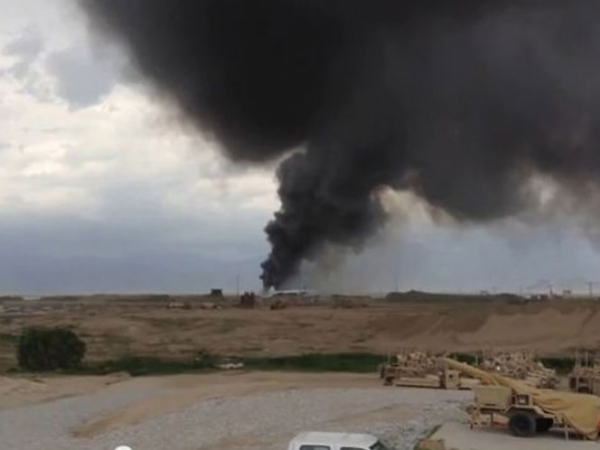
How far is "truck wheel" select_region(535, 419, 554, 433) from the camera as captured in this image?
2862cm

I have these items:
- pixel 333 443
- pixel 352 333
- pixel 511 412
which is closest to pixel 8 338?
pixel 352 333

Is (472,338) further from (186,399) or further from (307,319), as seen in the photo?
(186,399)

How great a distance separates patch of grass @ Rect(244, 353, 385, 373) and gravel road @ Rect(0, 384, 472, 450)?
519 inches

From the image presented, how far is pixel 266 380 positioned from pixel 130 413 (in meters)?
13.0

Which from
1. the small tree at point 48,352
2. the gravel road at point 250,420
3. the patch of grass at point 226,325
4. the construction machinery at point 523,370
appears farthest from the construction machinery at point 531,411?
the patch of grass at point 226,325

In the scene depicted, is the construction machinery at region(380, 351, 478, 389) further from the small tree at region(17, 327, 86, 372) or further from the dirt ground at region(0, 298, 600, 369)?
the small tree at region(17, 327, 86, 372)

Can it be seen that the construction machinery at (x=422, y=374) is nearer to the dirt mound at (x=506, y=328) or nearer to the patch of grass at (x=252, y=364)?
the patch of grass at (x=252, y=364)

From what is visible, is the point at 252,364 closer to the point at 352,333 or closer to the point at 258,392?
the point at 258,392

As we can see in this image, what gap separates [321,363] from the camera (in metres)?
59.7

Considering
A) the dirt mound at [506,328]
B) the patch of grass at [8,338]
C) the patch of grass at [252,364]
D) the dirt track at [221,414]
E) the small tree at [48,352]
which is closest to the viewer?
the dirt track at [221,414]

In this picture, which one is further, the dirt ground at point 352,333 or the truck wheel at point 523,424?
the dirt ground at point 352,333

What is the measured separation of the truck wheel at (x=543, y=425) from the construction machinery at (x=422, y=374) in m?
13.9

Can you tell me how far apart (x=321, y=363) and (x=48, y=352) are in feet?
57.0

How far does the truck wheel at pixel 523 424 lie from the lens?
2820 cm
